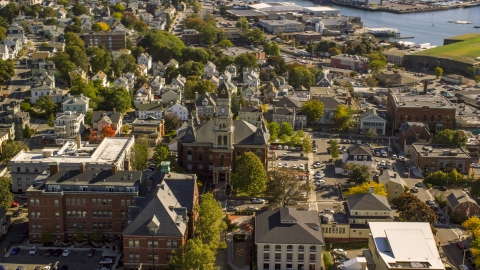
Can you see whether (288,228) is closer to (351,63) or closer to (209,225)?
(209,225)

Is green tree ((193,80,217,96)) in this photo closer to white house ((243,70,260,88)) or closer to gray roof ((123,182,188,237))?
white house ((243,70,260,88))

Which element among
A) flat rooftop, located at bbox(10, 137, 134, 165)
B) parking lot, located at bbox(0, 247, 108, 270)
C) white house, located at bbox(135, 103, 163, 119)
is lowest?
parking lot, located at bbox(0, 247, 108, 270)

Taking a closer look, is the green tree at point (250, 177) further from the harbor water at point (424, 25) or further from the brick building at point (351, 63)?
the harbor water at point (424, 25)

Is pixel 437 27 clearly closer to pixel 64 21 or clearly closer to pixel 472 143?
pixel 64 21

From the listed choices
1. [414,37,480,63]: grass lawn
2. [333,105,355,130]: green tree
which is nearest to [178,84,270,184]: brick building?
[333,105,355,130]: green tree

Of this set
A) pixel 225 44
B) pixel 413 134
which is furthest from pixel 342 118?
pixel 225 44

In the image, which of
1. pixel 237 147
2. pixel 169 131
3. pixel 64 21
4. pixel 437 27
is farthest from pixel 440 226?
pixel 437 27
